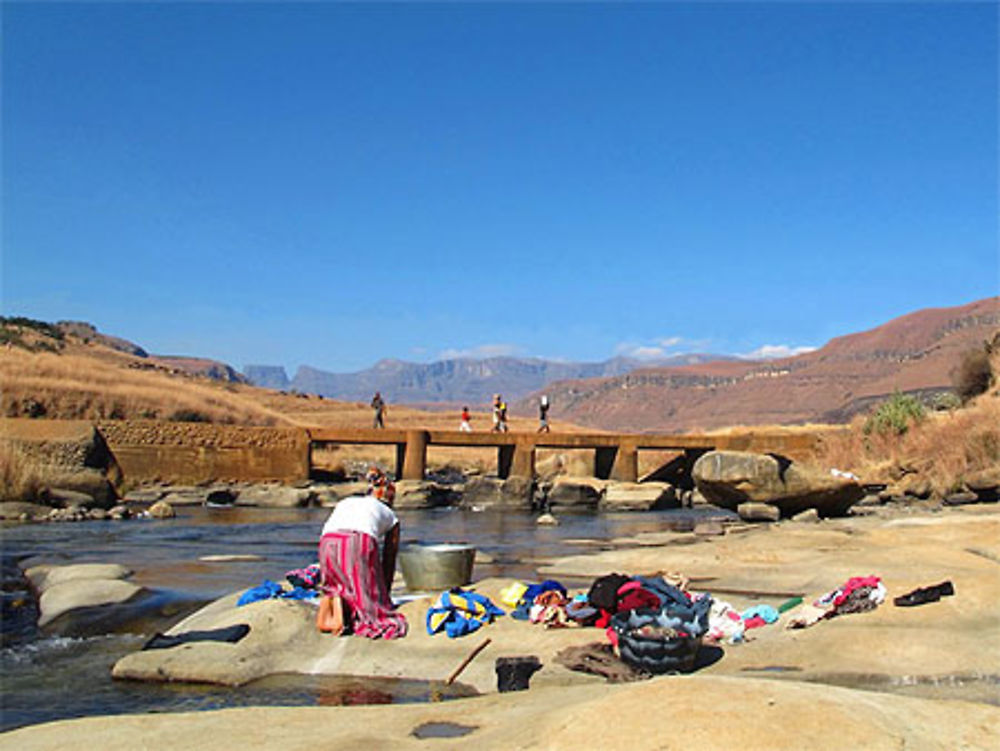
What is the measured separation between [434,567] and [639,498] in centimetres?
2153

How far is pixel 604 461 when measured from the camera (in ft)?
128

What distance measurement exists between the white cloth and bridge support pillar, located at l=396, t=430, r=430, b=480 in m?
26.3

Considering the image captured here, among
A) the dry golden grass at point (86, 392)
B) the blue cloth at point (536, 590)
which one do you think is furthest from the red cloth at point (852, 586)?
the dry golden grass at point (86, 392)

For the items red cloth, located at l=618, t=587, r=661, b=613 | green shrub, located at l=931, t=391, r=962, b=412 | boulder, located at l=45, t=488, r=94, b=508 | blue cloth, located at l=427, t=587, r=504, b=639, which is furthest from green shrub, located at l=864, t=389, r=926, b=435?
red cloth, located at l=618, t=587, r=661, b=613

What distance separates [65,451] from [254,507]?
19.0 ft

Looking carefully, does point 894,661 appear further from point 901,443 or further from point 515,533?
point 901,443

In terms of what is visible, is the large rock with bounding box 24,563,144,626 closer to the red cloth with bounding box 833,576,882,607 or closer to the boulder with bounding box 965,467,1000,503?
the red cloth with bounding box 833,576,882,607

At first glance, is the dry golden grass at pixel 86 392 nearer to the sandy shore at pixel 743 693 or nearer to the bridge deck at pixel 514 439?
the bridge deck at pixel 514 439

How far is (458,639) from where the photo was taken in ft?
28.5

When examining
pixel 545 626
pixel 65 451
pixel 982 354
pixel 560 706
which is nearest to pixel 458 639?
pixel 545 626

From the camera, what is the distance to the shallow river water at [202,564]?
24.4 feet

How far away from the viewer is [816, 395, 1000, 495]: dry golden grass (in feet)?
81.1

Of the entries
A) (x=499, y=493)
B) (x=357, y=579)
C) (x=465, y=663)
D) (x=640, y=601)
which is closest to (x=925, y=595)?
(x=640, y=601)

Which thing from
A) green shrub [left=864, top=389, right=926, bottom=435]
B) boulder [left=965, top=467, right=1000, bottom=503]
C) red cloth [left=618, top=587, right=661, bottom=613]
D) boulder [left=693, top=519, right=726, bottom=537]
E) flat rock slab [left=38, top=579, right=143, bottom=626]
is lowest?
flat rock slab [left=38, top=579, right=143, bottom=626]
